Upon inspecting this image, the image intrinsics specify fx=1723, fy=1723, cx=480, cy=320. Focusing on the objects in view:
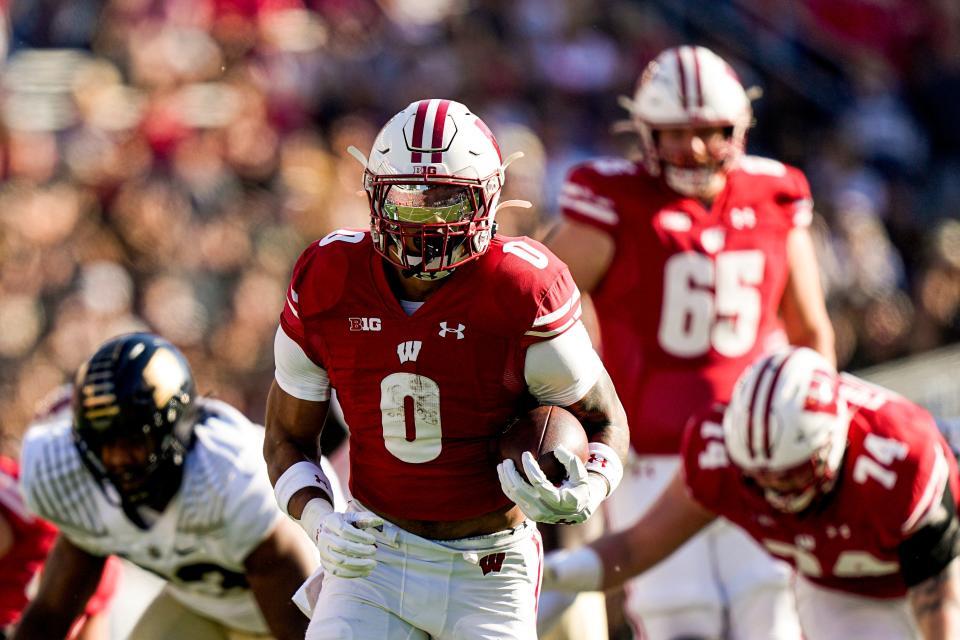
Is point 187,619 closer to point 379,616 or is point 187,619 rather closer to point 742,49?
point 379,616

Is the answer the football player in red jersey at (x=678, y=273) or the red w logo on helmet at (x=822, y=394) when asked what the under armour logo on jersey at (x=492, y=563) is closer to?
the red w logo on helmet at (x=822, y=394)

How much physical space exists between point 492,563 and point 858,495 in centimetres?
140

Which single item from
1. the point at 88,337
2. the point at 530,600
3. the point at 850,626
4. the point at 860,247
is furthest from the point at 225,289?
the point at 530,600

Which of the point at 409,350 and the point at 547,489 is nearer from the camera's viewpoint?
the point at 547,489

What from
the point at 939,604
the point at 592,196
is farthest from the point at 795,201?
the point at 939,604

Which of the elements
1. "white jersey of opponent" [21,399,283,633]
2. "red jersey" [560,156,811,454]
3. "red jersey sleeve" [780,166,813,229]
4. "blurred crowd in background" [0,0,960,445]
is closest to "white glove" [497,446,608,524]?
"white jersey of opponent" [21,399,283,633]

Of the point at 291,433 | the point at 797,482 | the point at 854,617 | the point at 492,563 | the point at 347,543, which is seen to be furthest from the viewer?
the point at 854,617

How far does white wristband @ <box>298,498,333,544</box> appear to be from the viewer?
3945mm

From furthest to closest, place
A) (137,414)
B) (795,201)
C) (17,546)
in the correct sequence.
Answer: (795,201)
(17,546)
(137,414)

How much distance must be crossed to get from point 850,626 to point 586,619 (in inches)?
42.0

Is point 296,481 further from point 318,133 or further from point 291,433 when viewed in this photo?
point 318,133

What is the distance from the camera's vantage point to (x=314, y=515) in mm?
3982

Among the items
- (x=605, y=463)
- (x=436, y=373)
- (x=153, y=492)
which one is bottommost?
(x=153, y=492)

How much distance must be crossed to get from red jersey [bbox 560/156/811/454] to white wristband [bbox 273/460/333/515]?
6.85ft
